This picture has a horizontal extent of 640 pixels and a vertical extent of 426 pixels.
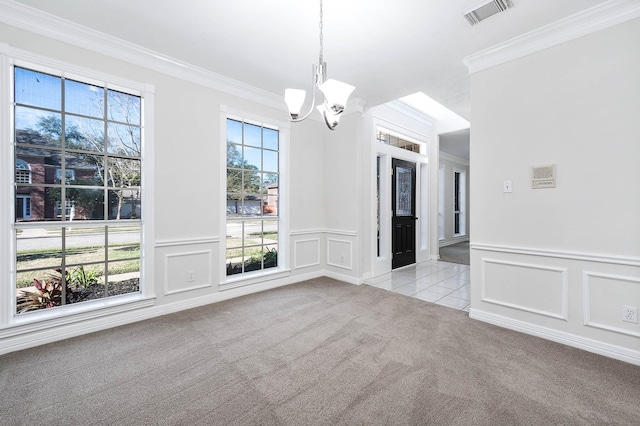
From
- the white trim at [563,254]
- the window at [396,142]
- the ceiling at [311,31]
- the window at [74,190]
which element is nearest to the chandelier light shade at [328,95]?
the ceiling at [311,31]

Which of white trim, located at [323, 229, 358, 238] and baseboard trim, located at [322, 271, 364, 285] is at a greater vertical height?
white trim, located at [323, 229, 358, 238]

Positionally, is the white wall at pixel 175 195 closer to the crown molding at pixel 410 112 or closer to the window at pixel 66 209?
the window at pixel 66 209

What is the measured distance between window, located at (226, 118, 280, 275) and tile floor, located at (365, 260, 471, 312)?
1.74 m

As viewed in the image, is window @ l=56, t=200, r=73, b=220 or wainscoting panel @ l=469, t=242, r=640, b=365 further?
window @ l=56, t=200, r=73, b=220

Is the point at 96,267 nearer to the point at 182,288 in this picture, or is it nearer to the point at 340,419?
the point at 182,288

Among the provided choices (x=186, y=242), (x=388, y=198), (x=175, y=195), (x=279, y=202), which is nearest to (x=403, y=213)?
(x=388, y=198)

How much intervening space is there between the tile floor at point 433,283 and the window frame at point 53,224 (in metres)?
3.04

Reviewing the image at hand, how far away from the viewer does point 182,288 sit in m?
3.19

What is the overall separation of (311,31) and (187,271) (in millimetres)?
2884

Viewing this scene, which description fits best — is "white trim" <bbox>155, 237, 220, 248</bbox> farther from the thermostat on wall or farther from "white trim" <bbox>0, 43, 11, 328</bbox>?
the thermostat on wall

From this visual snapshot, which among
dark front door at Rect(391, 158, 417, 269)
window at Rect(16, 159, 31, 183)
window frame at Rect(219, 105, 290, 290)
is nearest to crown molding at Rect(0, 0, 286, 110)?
window frame at Rect(219, 105, 290, 290)

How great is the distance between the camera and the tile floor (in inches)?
140

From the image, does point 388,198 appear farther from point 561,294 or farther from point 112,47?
point 112,47

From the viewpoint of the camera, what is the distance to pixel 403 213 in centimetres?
539
